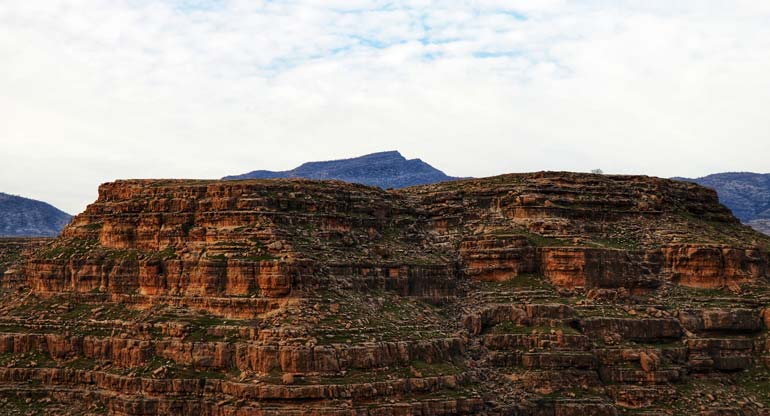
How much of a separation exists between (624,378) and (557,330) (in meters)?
6.32

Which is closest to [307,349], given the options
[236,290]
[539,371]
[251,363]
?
[251,363]

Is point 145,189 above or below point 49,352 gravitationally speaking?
above

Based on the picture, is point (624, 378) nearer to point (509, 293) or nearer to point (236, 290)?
point (509, 293)

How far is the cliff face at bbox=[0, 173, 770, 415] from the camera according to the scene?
80.1 m

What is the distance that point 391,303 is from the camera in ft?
291

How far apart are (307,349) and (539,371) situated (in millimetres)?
19955

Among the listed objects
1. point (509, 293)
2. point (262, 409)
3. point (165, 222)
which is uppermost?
point (165, 222)

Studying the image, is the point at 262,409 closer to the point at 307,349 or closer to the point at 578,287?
the point at 307,349

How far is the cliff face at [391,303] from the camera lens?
263 ft

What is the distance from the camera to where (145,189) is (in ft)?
312

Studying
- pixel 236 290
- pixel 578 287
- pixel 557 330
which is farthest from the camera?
pixel 578 287

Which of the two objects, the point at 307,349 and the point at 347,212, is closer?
the point at 307,349

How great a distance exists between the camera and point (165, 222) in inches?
3575

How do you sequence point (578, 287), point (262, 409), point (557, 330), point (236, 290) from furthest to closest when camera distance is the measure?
point (578, 287) < point (557, 330) < point (236, 290) < point (262, 409)
